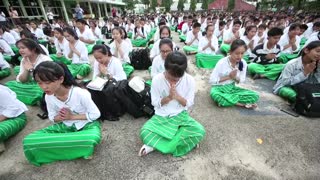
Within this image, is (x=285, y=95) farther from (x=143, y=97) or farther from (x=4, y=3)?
(x=4, y=3)

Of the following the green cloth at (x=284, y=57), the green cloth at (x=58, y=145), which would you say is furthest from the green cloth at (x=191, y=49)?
the green cloth at (x=58, y=145)

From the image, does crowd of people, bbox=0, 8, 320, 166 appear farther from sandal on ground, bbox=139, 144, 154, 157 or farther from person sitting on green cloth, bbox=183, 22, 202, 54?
person sitting on green cloth, bbox=183, 22, 202, 54

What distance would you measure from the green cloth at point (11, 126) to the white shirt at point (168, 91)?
86.6 inches

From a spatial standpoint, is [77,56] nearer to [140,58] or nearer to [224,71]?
[140,58]

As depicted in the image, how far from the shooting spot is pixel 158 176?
2.21 m

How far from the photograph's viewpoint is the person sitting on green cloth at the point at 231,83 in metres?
3.44

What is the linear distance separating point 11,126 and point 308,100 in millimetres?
4782

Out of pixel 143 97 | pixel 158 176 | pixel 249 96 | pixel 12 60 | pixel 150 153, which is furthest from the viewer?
pixel 12 60

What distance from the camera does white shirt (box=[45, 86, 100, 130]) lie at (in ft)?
7.57

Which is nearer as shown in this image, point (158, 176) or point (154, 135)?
point (158, 176)

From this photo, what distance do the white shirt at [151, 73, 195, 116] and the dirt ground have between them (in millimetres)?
629

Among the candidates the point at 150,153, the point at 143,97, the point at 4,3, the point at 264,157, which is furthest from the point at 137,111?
the point at 4,3

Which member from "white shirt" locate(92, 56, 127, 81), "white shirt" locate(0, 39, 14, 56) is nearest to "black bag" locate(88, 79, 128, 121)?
"white shirt" locate(92, 56, 127, 81)

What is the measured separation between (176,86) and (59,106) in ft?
5.12
